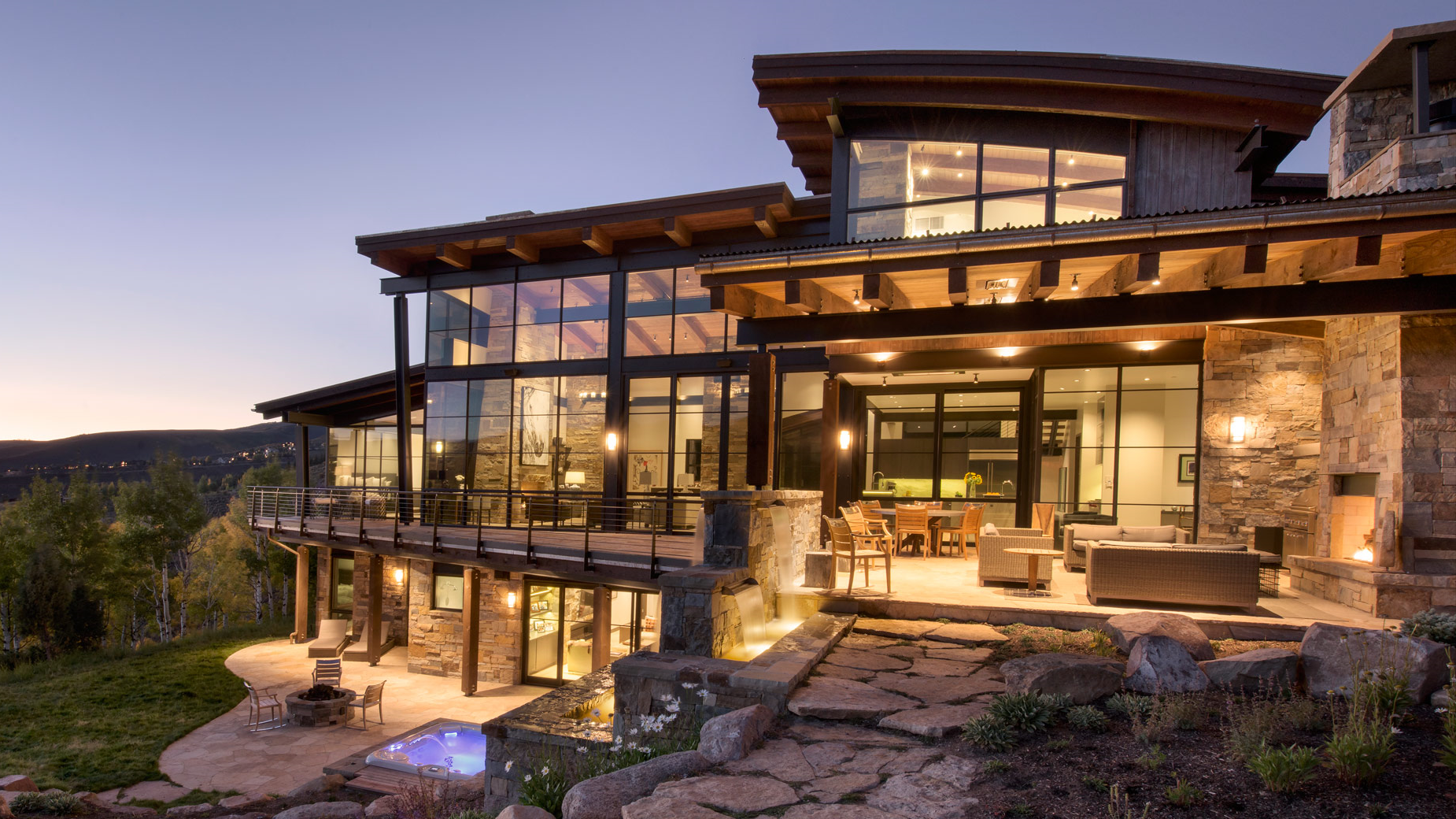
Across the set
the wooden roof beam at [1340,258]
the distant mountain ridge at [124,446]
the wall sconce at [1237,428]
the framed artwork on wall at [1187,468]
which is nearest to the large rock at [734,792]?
the wooden roof beam at [1340,258]

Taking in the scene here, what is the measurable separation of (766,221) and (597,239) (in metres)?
3.72

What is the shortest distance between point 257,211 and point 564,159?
3445 inches

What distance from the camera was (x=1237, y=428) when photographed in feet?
34.0

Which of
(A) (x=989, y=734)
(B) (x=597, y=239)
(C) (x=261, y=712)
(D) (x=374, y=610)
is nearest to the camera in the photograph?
(A) (x=989, y=734)

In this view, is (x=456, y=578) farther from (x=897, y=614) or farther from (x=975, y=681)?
(x=975, y=681)

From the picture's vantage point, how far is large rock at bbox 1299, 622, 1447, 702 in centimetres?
390

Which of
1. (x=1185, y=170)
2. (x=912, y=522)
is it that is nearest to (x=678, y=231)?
(x=912, y=522)

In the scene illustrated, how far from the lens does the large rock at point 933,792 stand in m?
3.10

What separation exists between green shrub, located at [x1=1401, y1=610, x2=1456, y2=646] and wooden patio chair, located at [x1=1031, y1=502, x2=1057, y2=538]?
6.57m

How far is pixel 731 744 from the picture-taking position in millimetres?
3977

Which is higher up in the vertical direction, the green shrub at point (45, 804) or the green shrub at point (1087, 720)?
the green shrub at point (1087, 720)

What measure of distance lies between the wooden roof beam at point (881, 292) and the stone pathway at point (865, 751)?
10.5 feet

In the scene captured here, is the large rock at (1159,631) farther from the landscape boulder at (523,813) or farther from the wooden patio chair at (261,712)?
the wooden patio chair at (261,712)

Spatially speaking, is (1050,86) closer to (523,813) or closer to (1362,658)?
(1362,658)
